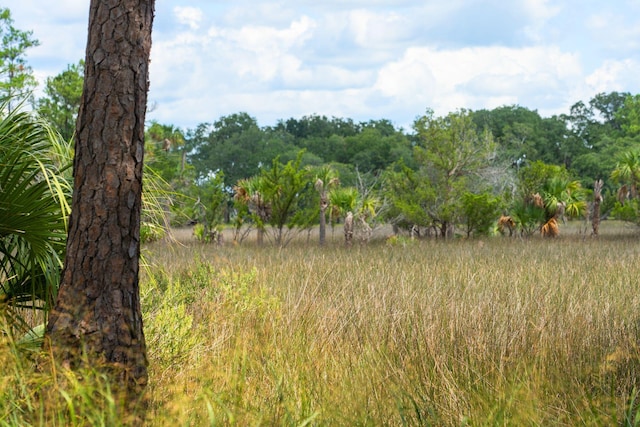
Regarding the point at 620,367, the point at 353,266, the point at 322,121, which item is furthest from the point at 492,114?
the point at 620,367

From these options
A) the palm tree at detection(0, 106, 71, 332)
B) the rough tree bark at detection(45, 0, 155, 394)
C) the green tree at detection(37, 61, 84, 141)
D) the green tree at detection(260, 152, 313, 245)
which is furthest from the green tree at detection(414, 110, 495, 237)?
the rough tree bark at detection(45, 0, 155, 394)

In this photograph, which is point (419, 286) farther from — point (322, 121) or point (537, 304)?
point (322, 121)

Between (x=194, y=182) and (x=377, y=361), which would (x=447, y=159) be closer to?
(x=194, y=182)

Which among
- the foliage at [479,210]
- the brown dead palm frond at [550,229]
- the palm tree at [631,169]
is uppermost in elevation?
the palm tree at [631,169]

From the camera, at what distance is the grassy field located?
4051 millimetres

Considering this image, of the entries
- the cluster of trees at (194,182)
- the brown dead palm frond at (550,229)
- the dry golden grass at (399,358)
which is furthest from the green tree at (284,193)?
the dry golden grass at (399,358)

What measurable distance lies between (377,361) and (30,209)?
9.36 feet

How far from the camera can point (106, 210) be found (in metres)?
4.21

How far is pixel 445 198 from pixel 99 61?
21.7m

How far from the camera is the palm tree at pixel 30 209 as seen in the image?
5027 mm

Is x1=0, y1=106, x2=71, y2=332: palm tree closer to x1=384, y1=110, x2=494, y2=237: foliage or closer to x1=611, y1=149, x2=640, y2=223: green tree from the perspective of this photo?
x1=384, y1=110, x2=494, y2=237: foliage

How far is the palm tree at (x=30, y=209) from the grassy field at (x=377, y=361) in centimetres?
86

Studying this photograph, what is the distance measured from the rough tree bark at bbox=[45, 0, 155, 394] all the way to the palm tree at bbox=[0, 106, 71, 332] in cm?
56

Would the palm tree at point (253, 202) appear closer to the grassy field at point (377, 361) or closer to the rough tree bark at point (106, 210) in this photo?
the grassy field at point (377, 361)
